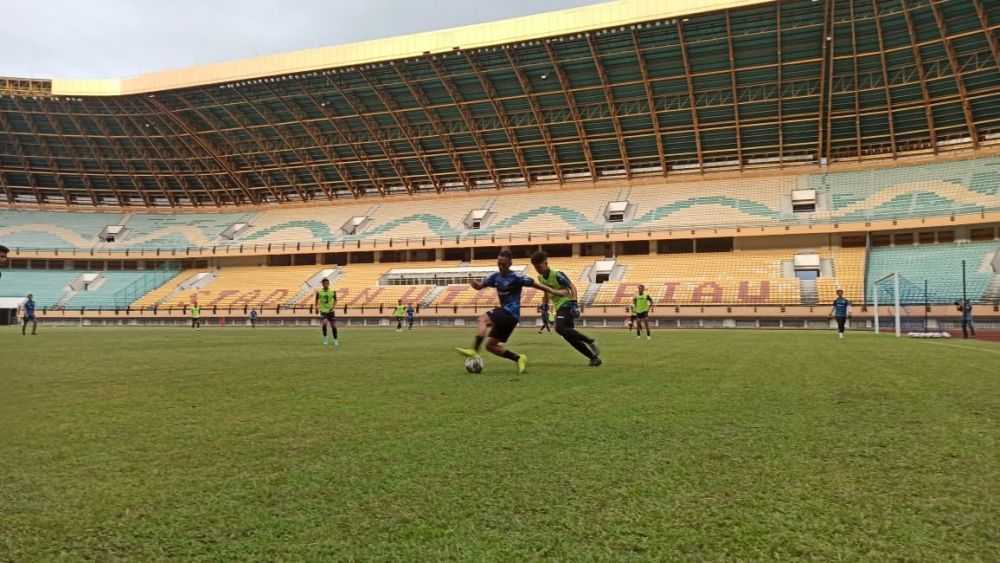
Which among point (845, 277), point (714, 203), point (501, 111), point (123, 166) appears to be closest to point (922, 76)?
point (845, 277)

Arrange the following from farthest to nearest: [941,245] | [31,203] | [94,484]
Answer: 1. [31,203]
2. [941,245]
3. [94,484]

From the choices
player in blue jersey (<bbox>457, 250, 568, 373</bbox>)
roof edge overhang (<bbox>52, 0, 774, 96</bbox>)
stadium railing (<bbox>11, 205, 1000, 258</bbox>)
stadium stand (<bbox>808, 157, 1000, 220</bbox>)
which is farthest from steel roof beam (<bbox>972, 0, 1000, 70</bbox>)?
player in blue jersey (<bbox>457, 250, 568, 373</bbox>)

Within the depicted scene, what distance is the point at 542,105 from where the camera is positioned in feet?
143

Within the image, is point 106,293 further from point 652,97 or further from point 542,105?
point 652,97

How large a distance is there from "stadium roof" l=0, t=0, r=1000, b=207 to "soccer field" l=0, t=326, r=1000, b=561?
33276 mm

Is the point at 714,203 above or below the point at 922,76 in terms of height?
below

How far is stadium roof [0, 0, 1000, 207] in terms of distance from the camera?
35.3 metres

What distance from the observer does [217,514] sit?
280 cm

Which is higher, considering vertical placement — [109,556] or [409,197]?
[409,197]

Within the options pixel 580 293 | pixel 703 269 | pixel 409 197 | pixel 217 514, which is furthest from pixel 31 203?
pixel 217 514

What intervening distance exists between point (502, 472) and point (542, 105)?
42.2m

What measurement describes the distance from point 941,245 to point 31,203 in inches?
2929

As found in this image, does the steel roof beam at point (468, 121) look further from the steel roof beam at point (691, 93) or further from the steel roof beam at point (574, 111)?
the steel roof beam at point (691, 93)

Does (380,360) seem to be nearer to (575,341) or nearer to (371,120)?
(575,341)
